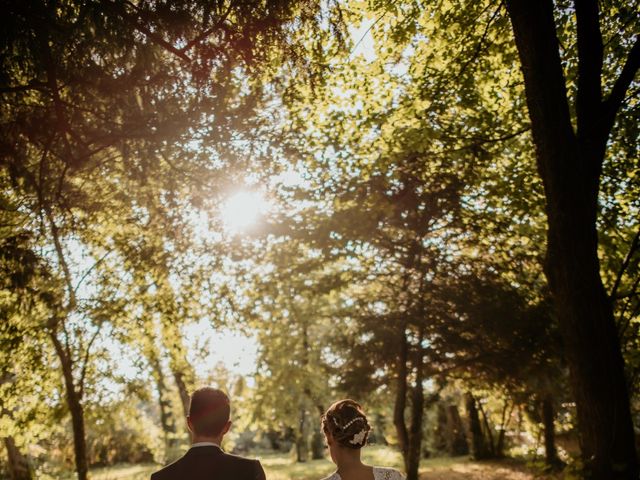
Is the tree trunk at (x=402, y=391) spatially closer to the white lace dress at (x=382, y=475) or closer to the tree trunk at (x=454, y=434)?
the white lace dress at (x=382, y=475)

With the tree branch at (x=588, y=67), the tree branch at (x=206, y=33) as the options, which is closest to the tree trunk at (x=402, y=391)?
the tree branch at (x=588, y=67)

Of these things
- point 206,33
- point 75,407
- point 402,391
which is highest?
point 206,33

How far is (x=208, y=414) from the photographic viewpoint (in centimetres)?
345

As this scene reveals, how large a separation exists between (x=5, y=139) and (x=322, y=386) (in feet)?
78.6

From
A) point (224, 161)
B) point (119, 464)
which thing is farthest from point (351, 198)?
point (119, 464)

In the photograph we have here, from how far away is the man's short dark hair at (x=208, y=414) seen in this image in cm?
345

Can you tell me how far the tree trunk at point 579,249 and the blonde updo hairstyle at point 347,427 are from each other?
2.69 meters

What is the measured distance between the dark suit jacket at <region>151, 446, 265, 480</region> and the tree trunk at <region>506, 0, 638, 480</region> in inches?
141

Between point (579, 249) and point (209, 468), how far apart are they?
168 inches

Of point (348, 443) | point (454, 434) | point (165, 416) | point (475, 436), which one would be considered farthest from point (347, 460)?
point (165, 416)

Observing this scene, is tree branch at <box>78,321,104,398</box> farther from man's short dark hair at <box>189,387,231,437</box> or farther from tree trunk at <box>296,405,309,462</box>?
tree trunk at <box>296,405,309,462</box>

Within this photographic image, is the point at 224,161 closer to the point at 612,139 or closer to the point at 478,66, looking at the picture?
the point at 478,66

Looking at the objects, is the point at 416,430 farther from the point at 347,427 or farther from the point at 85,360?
the point at 347,427

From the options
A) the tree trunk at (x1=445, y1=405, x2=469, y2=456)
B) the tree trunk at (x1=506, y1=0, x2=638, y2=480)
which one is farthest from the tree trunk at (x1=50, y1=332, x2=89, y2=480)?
the tree trunk at (x1=445, y1=405, x2=469, y2=456)
